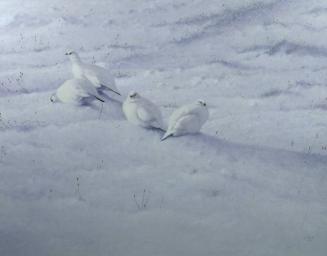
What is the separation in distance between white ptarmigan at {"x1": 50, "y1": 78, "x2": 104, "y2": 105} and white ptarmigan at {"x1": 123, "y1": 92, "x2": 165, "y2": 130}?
0.48m

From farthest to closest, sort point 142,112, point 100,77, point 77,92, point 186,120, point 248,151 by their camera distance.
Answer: point 100,77
point 77,92
point 142,112
point 186,120
point 248,151

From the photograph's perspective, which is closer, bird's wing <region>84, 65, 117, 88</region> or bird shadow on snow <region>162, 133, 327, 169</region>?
bird shadow on snow <region>162, 133, 327, 169</region>

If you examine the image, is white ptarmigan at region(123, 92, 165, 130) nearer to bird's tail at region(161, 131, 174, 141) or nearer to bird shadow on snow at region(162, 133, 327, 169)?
bird's tail at region(161, 131, 174, 141)

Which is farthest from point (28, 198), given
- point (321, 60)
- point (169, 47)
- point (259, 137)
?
point (321, 60)

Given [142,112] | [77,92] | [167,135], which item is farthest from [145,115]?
[77,92]

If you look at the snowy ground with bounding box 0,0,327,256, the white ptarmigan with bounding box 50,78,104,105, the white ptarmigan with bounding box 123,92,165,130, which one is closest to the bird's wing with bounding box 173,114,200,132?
the snowy ground with bounding box 0,0,327,256

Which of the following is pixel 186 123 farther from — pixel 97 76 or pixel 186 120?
pixel 97 76

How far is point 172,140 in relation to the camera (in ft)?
18.2

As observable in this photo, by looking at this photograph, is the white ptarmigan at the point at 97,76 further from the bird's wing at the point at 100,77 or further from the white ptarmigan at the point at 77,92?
the white ptarmigan at the point at 77,92

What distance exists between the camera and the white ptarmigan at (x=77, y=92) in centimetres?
604

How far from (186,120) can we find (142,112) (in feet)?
1.58

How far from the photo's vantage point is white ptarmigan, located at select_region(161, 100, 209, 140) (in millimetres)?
5512

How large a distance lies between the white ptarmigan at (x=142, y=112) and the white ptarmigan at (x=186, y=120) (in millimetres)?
149

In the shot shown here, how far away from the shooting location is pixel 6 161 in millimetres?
5344
